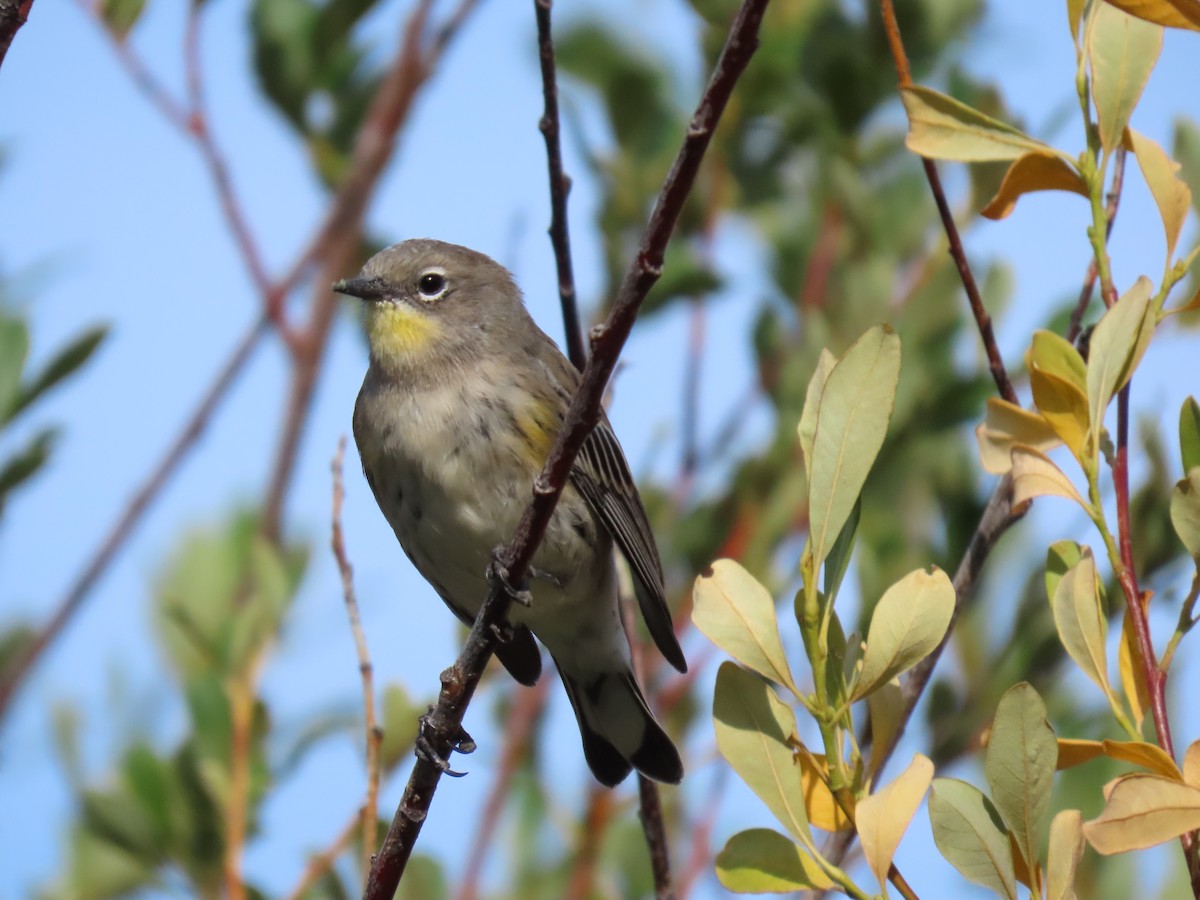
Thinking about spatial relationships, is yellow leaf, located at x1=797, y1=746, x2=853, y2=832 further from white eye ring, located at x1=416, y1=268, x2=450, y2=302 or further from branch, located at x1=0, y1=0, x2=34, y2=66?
white eye ring, located at x1=416, y1=268, x2=450, y2=302

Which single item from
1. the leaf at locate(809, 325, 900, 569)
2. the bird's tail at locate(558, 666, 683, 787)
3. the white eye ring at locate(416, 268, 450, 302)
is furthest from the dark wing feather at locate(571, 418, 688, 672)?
the leaf at locate(809, 325, 900, 569)

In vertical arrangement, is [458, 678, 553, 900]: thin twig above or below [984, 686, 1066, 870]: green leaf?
above

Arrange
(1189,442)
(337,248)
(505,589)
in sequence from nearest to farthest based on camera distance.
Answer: (1189,442), (505,589), (337,248)

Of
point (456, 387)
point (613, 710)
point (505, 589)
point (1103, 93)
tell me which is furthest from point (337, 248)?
point (1103, 93)

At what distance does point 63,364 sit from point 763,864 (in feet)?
7.20

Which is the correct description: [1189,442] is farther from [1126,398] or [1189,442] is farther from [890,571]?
[890,571]

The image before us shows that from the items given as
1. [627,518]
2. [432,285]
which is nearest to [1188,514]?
[627,518]

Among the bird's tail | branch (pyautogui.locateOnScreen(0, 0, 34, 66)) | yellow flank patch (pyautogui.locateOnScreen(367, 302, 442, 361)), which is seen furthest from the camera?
yellow flank patch (pyautogui.locateOnScreen(367, 302, 442, 361))

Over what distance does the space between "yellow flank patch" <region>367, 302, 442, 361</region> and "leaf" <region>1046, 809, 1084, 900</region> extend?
9.38 feet

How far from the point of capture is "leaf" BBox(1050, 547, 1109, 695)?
6.02 ft

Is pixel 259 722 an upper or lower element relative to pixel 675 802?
lower

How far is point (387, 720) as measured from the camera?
336 centimetres

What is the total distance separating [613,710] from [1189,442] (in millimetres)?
2702

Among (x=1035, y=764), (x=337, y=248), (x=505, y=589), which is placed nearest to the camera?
(x=1035, y=764)
